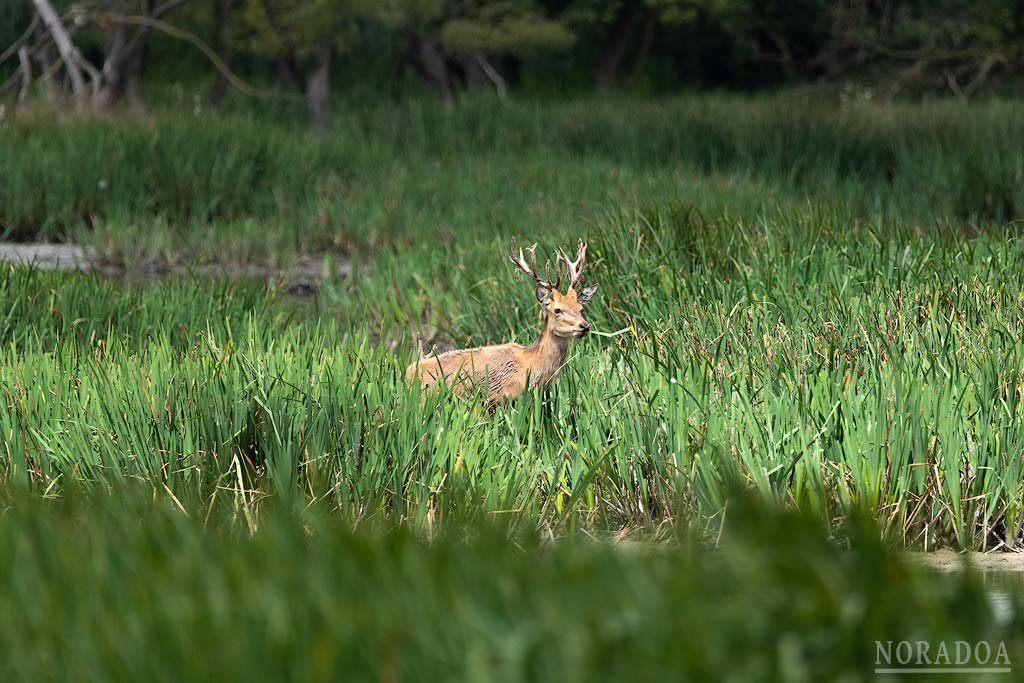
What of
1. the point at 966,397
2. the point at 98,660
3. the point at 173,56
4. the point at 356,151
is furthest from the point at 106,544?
the point at 173,56

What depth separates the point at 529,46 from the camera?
16609mm

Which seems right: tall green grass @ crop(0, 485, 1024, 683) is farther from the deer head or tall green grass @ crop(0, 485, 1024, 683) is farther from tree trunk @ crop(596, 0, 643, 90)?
tree trunk @ crop(596, 0, 643, 90)

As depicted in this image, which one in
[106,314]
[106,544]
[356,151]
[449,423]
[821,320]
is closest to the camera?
[106,544]

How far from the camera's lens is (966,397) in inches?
176

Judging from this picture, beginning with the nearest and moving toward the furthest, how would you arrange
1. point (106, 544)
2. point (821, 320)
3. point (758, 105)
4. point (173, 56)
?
point (106, 544), point (821, 320), point (758, 105), point (173, 56)

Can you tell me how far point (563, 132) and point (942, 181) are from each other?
5653 mm

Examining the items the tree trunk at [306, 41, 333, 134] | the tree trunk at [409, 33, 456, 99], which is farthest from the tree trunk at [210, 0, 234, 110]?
the tree trunk at [409, 33, 456, 99]

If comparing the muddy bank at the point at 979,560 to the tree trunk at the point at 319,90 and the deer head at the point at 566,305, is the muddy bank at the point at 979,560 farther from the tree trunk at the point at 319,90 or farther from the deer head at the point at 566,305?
the tree trunk at the point at 319,90

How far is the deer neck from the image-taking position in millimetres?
5359

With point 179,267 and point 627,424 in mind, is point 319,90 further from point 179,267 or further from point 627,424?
point 627,424

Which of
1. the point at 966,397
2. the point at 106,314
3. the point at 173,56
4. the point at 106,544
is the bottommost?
→ the point at 173,56

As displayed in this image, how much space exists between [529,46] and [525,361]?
38.7ft

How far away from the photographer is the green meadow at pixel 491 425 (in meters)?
1.69

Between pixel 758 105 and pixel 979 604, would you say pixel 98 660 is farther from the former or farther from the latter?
pixel 758 105
